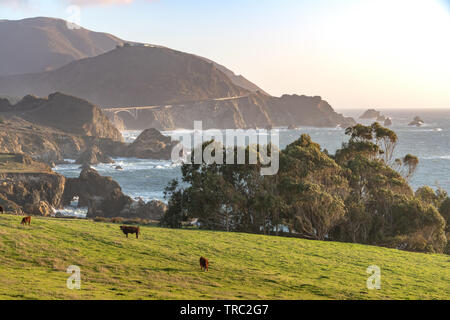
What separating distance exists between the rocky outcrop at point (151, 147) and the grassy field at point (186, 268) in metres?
119

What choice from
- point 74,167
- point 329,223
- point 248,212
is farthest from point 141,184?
point 329,223

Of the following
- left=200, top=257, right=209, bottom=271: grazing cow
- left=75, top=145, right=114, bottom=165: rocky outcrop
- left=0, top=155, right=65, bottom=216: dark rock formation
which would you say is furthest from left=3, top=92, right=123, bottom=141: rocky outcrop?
left=200, top=257, right=209, bottom=271: grazing cow

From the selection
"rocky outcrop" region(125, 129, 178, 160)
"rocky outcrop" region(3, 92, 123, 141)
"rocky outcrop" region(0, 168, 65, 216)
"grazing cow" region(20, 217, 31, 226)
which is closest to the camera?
"grazing cow" region(20, 217, 31, 226)

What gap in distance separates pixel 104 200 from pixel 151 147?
8230 cm

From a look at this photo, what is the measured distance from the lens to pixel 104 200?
70125mm

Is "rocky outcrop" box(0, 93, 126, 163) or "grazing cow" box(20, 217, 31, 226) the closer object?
"grazing cow" box(20, 217, 31, 226)

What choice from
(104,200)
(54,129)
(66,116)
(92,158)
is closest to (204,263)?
(104,200)

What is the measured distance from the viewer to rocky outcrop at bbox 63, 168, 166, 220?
66688 millimetres

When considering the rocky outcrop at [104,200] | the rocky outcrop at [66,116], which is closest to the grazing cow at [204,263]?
the rocky outcrop at [104,200]

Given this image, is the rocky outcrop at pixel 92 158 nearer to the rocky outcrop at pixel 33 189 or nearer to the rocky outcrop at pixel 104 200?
the rocky outcrop at pixel 104 200

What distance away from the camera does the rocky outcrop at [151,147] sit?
14762cm

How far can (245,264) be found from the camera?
73.6ft

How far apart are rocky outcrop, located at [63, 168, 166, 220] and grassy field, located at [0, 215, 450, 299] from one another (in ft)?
121

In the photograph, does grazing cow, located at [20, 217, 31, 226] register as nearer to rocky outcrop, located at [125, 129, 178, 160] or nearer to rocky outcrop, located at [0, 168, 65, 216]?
rocky outcrop, located at [0, 168, 65, 216]
